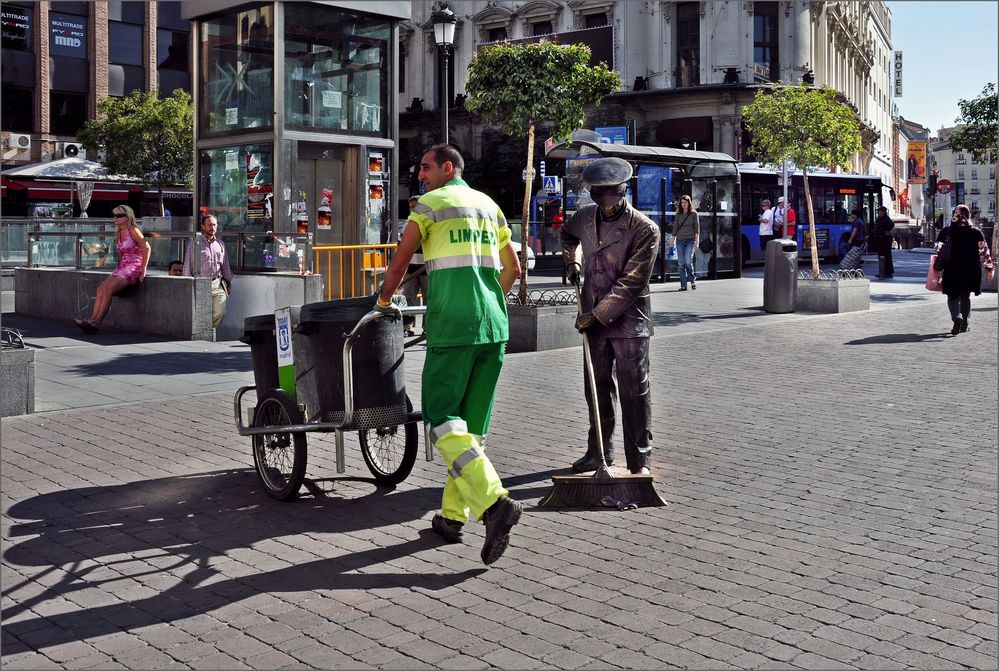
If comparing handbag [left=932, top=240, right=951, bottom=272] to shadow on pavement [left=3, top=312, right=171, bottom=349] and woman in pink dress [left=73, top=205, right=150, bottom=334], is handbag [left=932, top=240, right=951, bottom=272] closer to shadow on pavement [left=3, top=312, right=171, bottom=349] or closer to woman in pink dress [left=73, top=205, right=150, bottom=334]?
shadow on pavement [left=3, top=312, right=171, bottom=349]

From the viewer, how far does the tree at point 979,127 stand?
22.8 meters

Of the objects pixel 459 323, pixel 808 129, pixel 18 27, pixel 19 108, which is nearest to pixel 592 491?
pixel 459 323

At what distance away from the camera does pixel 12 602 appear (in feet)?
15.9

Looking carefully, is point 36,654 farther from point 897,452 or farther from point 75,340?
point 75,340

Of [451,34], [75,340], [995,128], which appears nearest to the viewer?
[75,340]

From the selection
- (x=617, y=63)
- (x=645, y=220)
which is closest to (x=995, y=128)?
(x=645, y=220)

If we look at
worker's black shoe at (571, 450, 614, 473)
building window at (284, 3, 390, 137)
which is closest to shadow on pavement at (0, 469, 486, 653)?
worker's black shoe at (571, 450, 614, 473)

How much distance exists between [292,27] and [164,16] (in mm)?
36601

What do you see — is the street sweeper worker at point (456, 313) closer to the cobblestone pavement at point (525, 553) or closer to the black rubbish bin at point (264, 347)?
the cobblestone pavement at point (525, 553)

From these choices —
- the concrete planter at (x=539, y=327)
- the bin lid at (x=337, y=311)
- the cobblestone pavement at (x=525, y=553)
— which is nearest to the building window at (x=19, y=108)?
the concrete planter at (x=539, y=327)

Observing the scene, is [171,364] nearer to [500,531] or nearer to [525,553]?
[525,553]

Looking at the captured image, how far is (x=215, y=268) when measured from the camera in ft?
46.5

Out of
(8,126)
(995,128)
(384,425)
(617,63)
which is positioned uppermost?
(617,63)

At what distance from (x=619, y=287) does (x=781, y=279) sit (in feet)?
40.4
